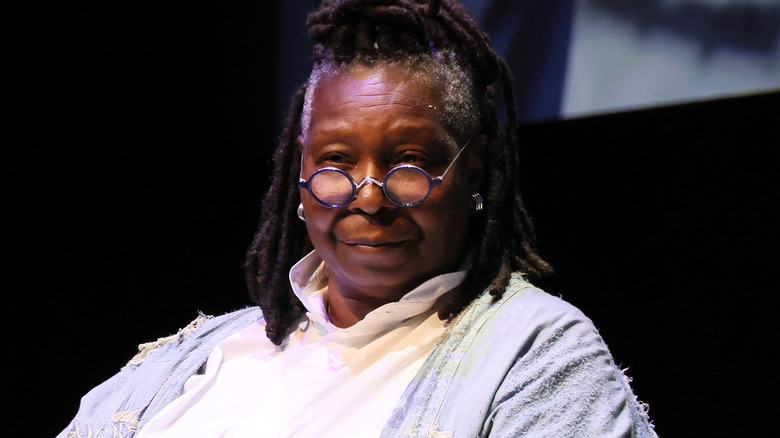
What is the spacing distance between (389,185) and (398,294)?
0.24 metres

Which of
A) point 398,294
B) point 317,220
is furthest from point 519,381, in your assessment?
point 317,220

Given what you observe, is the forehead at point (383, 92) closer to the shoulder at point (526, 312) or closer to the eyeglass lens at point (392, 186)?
the eyeglass lens at point (392, 186)

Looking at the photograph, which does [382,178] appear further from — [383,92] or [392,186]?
[383,92]

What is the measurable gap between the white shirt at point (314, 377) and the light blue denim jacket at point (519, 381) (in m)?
0.08

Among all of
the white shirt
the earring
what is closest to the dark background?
the earring

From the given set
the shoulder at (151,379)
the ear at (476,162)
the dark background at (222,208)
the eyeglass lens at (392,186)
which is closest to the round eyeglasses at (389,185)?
the eyeglass lens at (392,186)

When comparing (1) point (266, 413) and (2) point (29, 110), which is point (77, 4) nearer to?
(2) point (29, 110)

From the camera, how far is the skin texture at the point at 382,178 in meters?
1.36

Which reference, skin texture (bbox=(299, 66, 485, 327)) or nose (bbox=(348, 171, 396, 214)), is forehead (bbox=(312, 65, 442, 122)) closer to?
skin texture (bbox=(299, 66, 485, 327))

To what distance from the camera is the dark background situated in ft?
5.63

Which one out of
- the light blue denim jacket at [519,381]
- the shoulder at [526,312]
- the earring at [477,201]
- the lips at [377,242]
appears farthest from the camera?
the earring at [477,201]

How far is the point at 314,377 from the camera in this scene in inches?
55.9

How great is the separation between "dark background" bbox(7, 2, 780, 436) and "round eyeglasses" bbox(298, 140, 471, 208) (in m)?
0.66

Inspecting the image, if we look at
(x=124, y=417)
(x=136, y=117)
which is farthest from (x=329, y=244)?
(x=136, y=117)
